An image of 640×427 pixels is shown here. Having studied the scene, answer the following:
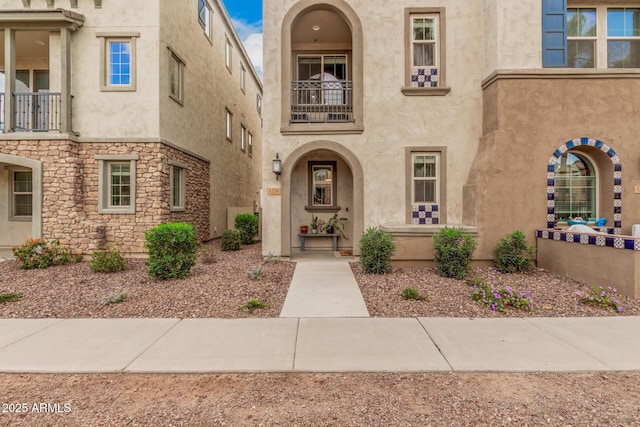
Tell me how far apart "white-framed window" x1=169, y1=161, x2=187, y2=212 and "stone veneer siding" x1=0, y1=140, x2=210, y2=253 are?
0.50m

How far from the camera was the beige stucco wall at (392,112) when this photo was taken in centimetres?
854

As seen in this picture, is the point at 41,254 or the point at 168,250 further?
the point at 41,254

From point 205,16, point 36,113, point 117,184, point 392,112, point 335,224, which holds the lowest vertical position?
point 335,224

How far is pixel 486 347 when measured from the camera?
378 centimetres

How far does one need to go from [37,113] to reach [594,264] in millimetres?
15586

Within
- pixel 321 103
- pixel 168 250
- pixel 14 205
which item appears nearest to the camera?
pixel 168 250

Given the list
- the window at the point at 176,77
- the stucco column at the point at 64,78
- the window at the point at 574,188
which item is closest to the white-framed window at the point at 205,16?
the window at the point at 176,77

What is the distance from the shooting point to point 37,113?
954cm

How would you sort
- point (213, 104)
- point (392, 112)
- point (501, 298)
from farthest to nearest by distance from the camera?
A: 1. point (213, 104)
2. point (392, 112)
3. point (501, 298)

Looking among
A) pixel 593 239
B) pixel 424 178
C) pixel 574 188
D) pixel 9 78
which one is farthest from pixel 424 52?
pixel 9 78

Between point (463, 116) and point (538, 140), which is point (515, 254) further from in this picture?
point (463, 116)

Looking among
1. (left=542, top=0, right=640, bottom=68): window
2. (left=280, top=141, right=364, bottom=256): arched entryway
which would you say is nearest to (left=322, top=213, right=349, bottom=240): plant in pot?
(left=280, top=141, right=364, bottom=256): arched entryway

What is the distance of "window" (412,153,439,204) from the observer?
8727mm

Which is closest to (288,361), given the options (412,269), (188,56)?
(412,269)
